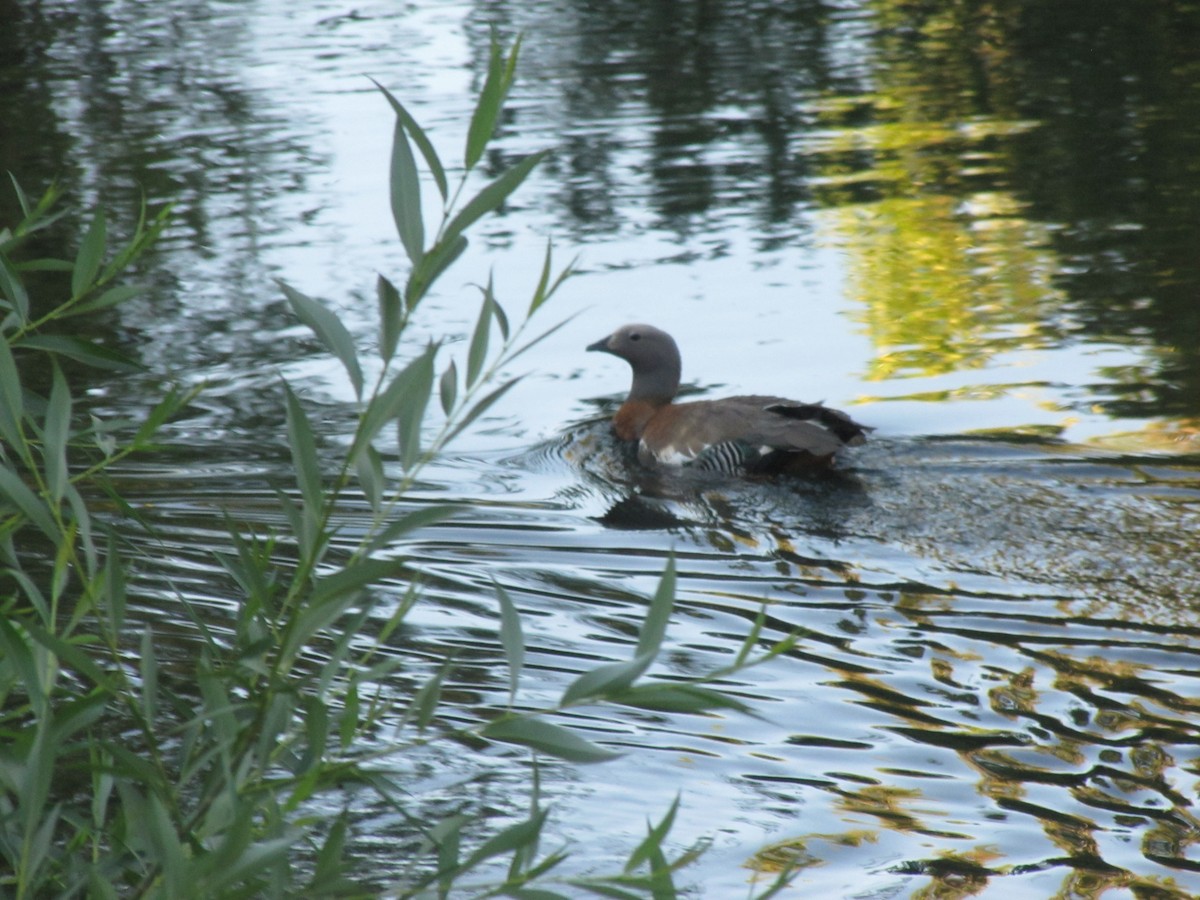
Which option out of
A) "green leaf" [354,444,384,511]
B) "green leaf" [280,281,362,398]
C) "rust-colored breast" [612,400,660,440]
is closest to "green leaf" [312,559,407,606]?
"green leaf" [354,444,384,511]

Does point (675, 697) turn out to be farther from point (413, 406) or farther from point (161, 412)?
point (161, 412)

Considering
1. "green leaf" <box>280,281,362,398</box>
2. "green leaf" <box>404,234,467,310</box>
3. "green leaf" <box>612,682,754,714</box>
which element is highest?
"green leaf" <box>404,234,467,310</box>

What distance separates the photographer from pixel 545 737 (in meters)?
2.16

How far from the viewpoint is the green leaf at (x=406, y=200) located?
2121 millimetres

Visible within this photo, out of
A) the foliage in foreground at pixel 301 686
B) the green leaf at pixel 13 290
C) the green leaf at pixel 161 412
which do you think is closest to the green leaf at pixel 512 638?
the foliage in foreground at pixel 301 686

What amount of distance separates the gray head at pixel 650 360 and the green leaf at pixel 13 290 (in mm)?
5639

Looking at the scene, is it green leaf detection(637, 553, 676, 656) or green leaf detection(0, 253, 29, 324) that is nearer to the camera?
green leaf detection(637, 553, 676, 656)

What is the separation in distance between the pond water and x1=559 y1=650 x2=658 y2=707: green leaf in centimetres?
58

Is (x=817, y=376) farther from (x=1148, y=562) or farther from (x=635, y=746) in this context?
(x=635, y=746)

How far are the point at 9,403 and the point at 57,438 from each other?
107 mm

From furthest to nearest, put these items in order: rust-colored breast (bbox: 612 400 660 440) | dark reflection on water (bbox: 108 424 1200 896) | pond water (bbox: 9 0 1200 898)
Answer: rust-colored breast (bbox: 612 400 660 440) → pond water (bbox: 9 0 1200 898) → dark reflection on water (bbox: 108 424 1200 896)

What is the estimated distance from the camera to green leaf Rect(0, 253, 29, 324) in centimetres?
275

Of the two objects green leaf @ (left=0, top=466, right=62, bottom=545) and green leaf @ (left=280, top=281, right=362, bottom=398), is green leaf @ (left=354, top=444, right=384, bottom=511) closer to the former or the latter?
green leaf @ (left=280, top=281, right=362, bottom=398)

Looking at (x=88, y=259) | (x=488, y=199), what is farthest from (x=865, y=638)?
(x=488, y=199)
